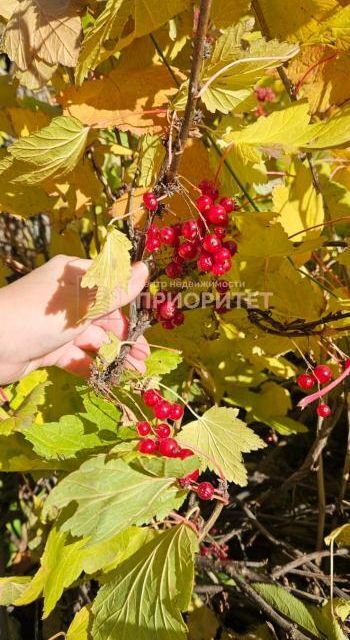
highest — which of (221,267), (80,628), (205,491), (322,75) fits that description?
(322,75)

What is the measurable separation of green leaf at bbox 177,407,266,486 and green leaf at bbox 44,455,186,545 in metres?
0.09

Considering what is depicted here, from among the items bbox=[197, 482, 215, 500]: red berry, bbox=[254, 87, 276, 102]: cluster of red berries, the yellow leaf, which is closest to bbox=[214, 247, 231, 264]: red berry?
the yellow leaf

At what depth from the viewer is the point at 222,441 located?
0.81 metres

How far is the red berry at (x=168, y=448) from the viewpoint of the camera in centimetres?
76

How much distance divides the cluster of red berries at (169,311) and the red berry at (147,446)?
19cm

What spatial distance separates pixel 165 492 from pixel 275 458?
2.45 ft

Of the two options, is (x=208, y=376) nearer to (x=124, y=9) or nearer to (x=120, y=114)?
(x=120, y=114)

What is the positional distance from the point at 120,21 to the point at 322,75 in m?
0.34

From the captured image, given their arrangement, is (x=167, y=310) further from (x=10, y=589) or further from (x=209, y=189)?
(x=10, y=589)

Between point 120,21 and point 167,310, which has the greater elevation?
point 120,21

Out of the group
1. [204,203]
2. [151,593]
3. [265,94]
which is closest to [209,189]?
[204,203]

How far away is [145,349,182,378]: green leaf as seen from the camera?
0.94m

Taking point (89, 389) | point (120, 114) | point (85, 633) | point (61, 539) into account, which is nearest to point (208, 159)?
point (120, 114)

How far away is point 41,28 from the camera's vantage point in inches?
30.5
